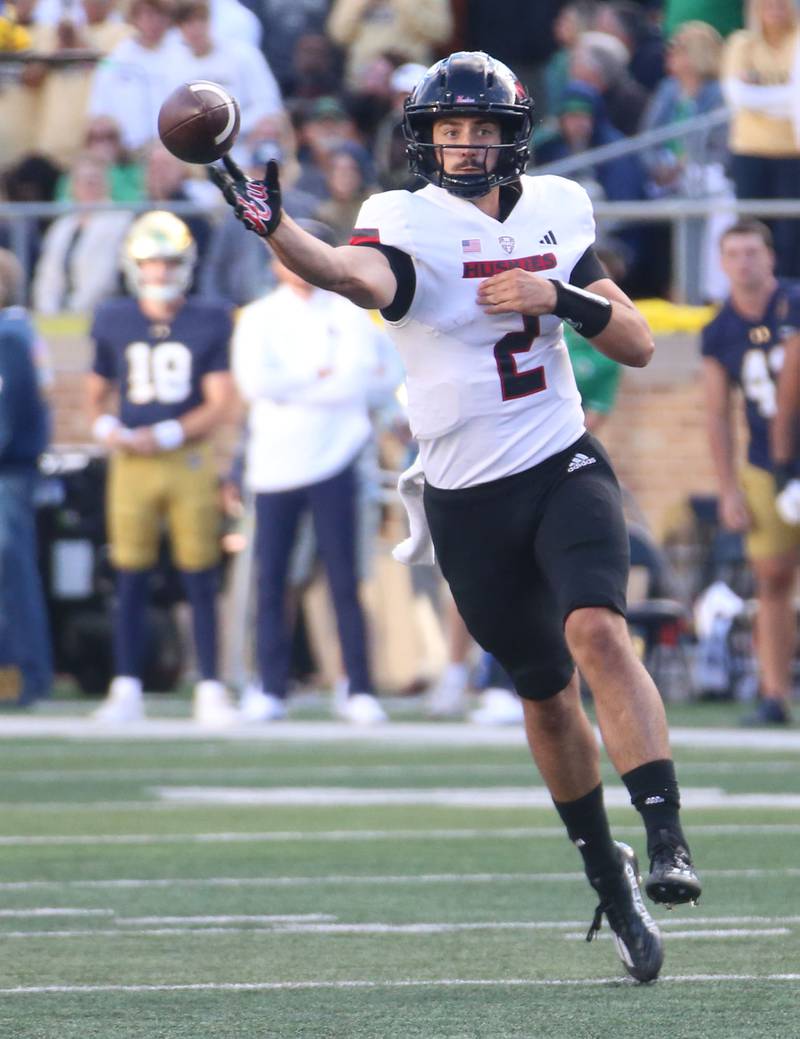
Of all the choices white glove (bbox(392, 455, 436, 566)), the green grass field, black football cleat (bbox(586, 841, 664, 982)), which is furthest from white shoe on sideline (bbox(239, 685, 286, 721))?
black football cleat (bbox(586, 841, 664, 982))

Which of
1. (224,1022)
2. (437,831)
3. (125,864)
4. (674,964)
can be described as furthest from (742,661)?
(224,1022)

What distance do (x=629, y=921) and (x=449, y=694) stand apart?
6.34 metres

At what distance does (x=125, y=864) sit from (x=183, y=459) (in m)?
4.50

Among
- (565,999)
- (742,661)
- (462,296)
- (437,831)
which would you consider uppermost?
(462,296)

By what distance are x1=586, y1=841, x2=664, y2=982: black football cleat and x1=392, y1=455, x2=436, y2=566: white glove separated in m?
0.76

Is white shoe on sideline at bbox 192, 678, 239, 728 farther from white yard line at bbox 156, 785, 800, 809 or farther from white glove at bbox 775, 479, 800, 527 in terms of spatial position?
white glove at bbox 775, 479, 800, 527

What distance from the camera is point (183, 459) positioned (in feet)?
36.7

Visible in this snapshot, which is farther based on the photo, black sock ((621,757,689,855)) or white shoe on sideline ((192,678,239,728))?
white shoe on sideline ((192,678,239,728))

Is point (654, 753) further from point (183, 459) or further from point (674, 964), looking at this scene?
point (183, 459)

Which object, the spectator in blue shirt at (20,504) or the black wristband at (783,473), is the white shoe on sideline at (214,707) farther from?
the black wristband at (783,473)

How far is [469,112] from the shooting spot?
5.27m

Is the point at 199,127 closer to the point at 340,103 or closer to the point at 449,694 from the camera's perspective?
the point at 449,694

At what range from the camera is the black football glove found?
4.82 metres

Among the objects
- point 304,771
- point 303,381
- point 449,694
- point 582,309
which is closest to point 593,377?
point 303,381
